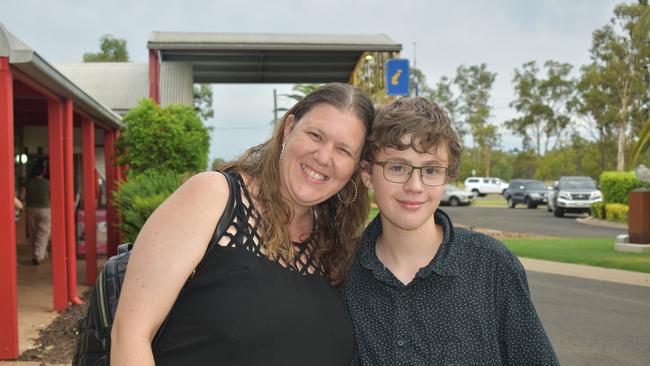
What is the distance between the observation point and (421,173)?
2.08m

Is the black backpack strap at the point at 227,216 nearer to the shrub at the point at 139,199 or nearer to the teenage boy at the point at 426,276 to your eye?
the teenage boy at the point at 426,276

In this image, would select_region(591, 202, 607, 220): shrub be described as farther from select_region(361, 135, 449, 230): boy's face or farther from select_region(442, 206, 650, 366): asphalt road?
select_region(361, 135, 449, 230): boy's face

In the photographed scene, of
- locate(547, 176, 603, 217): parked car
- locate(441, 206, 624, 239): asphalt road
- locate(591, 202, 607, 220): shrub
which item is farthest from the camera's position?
locate(547, 176, 603, 217): parked car

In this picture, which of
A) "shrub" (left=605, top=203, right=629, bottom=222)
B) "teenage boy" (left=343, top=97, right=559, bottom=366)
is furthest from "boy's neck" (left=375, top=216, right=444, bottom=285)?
"shrub" (left=605, top=203, right=629, bottom=222)

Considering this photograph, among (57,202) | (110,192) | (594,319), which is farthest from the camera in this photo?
(110,192)

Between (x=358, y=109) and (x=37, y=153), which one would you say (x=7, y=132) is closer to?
(x=358, y=109)

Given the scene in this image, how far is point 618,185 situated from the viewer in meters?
22.0

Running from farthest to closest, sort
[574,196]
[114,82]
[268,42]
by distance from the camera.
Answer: [574,196], [114,82], [268,42]

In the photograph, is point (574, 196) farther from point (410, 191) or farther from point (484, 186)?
point (484, 186)

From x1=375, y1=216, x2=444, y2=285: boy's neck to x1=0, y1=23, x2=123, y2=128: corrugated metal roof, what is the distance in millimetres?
4650

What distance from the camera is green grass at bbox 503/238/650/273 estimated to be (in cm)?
1048

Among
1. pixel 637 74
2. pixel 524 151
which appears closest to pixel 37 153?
pixel 637 74

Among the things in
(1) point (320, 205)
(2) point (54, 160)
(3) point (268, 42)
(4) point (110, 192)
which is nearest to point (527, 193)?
(3) point (268, 42)

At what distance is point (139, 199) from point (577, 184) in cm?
2198
